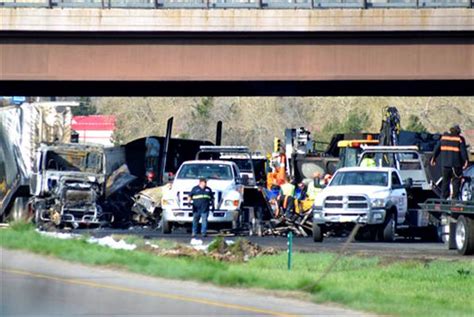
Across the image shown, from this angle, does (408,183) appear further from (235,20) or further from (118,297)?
(118,297)

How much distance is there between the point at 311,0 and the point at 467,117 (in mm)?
62158

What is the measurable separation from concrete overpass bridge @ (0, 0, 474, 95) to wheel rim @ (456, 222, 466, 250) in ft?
39.6

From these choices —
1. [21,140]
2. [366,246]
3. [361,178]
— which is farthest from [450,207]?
[21,140]

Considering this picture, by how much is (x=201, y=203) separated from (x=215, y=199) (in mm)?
1660

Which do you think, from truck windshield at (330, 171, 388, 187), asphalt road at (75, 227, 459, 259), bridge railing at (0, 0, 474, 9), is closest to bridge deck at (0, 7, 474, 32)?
bridge railing at (0, 0, 474, 9)

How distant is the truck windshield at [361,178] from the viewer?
108 feet

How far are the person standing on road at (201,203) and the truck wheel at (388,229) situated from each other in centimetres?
451

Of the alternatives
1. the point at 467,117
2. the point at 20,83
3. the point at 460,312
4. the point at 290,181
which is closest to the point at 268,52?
the point at 290,181

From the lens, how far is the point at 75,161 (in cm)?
4119

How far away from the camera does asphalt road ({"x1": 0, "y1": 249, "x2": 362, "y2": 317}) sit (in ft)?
52.3

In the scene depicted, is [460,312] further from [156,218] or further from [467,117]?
[467,117]

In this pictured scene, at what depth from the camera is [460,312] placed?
56.9ft

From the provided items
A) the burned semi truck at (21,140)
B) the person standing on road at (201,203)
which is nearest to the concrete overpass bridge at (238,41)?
the burned semi truck at (21,140)

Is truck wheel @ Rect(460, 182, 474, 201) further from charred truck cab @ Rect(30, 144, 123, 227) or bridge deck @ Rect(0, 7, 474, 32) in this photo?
charred truck cab @ Rect(30, 144, 123, 227)
